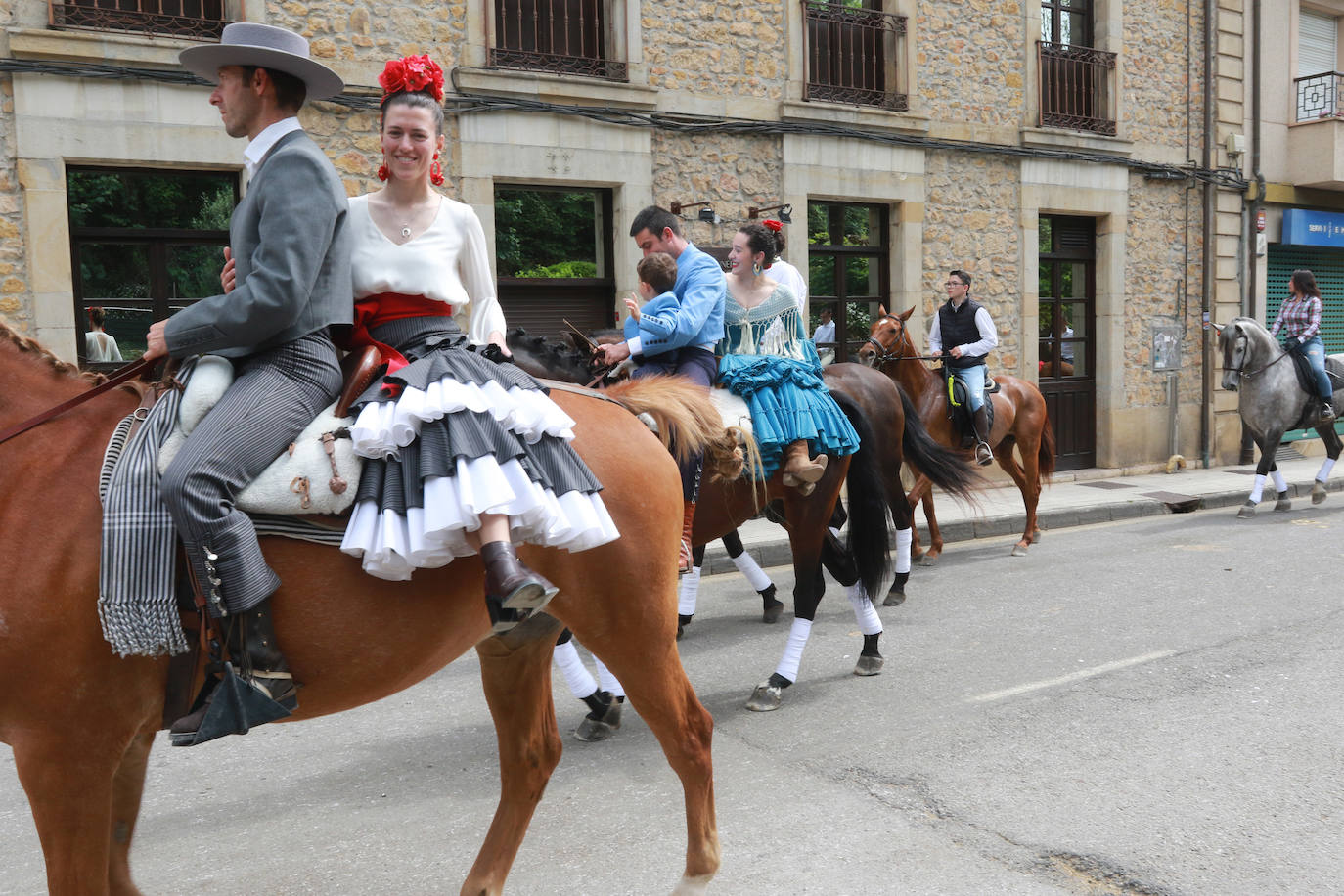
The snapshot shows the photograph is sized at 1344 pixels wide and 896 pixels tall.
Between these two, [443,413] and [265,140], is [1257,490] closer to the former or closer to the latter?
[443,413]

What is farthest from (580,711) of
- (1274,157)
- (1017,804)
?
(1274,157)

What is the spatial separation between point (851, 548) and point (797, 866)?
2716 mm

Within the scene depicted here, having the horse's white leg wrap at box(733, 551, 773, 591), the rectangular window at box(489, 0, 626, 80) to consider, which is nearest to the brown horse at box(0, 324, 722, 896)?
the horse's white leg wrap at box(733, 551, 773, 591)

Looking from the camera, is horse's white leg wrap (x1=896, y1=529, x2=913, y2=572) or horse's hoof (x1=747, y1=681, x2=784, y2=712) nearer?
horse's hoof (x1=747, y1=681, x2=784, y2=712)

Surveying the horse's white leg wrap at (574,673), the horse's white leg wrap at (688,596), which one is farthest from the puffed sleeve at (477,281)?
the horse's white leg wrap at (688,596)

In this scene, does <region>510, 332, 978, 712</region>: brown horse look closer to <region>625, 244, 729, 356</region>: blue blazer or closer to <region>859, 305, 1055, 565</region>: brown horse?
→ <region>625, 244, 729, 356</region>: blue blazer

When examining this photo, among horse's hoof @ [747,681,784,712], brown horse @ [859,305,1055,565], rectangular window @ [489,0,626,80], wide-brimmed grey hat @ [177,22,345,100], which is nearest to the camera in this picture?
wide-brimmed grey hat @ [177,22,345,100]

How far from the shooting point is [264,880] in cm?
347

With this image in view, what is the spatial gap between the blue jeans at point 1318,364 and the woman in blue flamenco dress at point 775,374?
9.24 metres

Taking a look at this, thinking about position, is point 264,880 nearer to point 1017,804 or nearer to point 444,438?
point 444,438

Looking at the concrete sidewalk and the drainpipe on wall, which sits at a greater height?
the drainpipe on wall

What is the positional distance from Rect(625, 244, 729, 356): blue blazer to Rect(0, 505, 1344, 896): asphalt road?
75.4 inches

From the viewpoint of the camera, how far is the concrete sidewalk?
10.1 metres

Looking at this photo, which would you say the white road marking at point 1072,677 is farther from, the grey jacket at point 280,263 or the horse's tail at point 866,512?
the grey jacket at point 280,263
